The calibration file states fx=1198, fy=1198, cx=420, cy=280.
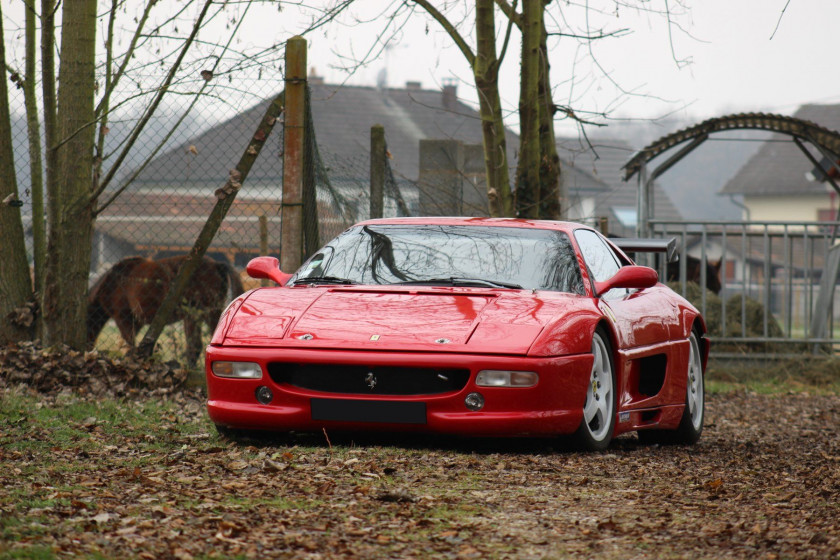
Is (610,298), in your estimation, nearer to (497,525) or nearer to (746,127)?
(497,525)

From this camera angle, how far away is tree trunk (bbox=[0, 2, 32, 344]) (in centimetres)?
930

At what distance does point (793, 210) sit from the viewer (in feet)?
205

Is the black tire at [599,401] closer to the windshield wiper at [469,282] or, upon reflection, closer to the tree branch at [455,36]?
the windshield wiper at [469,282]

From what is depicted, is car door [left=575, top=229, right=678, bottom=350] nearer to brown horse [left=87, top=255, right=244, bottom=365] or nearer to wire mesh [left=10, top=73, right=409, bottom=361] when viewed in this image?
wire mesh [left=10, top=73, right=409, bottom=361]

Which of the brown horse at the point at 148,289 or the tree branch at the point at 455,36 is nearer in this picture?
the tree branch at the point at 455,36

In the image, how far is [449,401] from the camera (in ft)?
19.0

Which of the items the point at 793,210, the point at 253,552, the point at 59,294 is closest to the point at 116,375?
the point at 59,294

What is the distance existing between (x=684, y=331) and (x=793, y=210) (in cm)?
5748

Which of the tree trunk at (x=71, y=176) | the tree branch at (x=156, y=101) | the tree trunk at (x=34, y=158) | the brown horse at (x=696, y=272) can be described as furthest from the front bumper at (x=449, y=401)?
the brown horse at (x=696, y=272)

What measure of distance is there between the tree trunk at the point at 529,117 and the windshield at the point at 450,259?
5064mm

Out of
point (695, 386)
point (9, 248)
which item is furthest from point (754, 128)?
point (9, 248)

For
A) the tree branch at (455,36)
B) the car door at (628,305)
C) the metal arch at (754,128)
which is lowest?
the car door at (628,305)

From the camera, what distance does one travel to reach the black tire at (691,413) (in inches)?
309

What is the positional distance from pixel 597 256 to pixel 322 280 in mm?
1790
